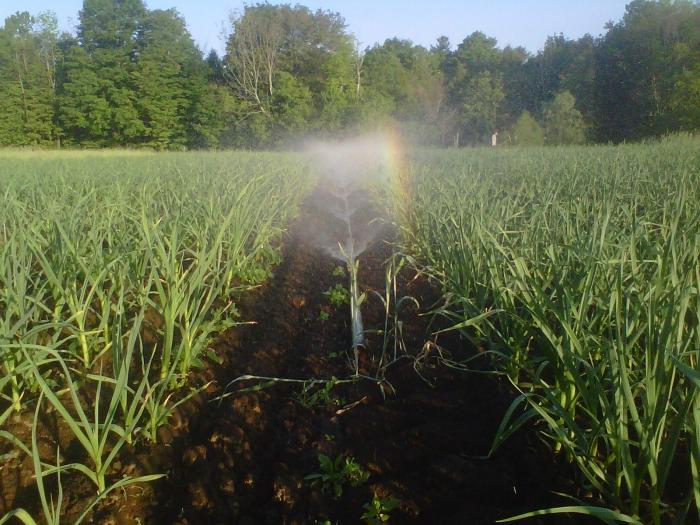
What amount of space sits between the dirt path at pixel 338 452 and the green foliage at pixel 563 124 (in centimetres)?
2679

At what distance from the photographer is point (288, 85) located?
123 ft

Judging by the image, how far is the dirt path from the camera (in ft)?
5.15

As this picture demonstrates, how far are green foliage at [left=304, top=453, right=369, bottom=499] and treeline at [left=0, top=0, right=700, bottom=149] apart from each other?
28.2 m

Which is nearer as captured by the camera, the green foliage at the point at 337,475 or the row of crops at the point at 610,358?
the row of crops at the point at 610,358

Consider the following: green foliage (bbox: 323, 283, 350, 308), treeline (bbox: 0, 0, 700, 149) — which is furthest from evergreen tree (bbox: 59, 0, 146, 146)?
green foliage (bbox: 323, 283, 350, 308)

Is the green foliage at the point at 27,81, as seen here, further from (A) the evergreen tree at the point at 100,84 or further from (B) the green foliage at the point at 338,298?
(B) the green foliage at the point at 338,298

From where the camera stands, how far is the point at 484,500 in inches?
61.8

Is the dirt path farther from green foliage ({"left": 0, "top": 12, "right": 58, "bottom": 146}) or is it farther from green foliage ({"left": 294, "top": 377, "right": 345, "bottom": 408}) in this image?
green foliage ({"left": 0, "top": 12, "right": 58, "bottom": 146})

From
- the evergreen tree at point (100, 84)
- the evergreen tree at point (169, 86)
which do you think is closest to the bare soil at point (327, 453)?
the evergreen tree at point (100, 84)

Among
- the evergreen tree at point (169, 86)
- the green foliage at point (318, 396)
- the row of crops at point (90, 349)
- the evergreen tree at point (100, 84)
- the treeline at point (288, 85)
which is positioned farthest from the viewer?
the evergreen tree at point (169, 86)

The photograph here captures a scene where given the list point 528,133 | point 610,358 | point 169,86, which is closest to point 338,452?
point 610,358

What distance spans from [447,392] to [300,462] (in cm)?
75

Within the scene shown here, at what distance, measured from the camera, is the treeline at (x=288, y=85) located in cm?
3138

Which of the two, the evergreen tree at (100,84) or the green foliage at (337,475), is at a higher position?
the evergreen tree at (100,84)
